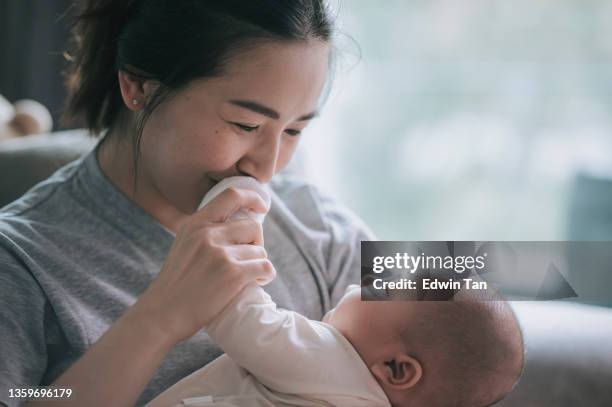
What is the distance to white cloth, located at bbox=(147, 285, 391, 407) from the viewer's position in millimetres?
876

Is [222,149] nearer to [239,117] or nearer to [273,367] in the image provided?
[239,117]

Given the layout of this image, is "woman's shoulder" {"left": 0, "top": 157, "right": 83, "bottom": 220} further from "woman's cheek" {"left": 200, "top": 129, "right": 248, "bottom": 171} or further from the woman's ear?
"woman's cheek" {"left": 200, "top": 129, "right": 248, "bottom": 171}

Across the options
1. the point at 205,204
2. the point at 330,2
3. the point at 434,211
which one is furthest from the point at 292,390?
the point at 434,211

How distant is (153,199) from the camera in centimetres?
112

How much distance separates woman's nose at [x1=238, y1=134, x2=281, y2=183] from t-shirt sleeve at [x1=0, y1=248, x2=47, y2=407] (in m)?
0.36

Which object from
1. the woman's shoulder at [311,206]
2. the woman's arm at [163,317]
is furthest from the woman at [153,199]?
the woman's shoulder at [311,206]

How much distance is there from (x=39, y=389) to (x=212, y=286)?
0.27 meters

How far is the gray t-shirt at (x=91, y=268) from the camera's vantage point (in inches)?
36.8

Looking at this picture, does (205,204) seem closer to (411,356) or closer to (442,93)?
(411,356)

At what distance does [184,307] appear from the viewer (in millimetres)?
837

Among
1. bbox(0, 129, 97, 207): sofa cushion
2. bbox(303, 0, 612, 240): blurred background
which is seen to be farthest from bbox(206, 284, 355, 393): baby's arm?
bbox(303, 0, 612, 240): blurred background

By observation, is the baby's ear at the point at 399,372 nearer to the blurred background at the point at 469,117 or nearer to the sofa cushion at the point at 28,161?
the sofa cushion at the point at 28,161

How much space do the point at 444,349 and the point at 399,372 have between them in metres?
0.08

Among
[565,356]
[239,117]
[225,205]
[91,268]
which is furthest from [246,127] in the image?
[565,356]
